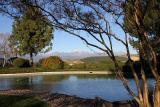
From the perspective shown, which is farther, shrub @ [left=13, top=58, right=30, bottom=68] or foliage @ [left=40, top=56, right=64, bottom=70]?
shrub @ [left=13, top=58, right=30, bottom=68]

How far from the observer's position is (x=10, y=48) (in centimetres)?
4581

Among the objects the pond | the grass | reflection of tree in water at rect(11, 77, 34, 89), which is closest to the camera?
the grass

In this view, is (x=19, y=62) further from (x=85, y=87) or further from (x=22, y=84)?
(x=85, y=87)

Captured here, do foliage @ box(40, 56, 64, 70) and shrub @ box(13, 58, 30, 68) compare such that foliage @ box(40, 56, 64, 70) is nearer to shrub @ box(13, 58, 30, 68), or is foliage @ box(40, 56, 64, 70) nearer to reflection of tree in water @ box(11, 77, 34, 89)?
shrub @ box(13, 58, 30, 68)

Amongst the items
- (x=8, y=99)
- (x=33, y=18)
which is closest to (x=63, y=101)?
(x=8, y=99)

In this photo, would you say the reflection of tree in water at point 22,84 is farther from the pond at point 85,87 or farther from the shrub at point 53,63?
the shrub at point 53,63

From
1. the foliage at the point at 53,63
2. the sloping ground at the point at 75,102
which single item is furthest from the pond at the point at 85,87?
the foliage at the point at 53,63

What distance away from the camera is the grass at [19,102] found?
11.4 meters

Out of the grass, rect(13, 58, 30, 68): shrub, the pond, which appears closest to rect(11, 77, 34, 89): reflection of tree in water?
the pond

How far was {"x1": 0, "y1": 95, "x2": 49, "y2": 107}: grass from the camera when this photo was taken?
37.5 ft

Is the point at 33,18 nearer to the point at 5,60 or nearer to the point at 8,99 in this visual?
the point at 8,99

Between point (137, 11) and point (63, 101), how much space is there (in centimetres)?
558

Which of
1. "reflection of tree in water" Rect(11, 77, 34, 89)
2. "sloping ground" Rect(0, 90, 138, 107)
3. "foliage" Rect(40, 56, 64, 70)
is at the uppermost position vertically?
"foliage" Rect(40, 56, 64, 70)

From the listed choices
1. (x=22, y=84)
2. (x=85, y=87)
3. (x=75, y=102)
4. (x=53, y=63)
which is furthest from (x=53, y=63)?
(x=75, y=102)
